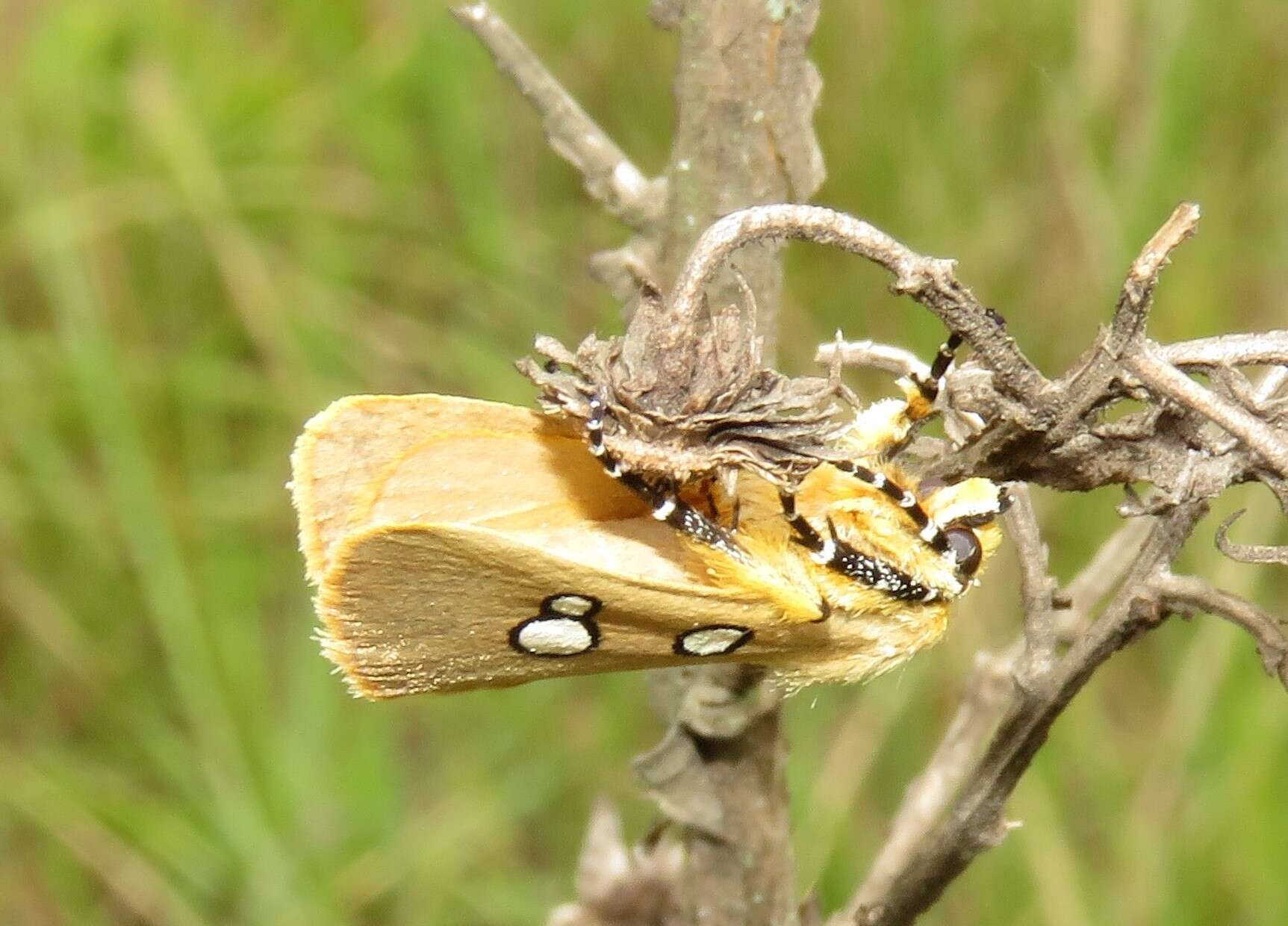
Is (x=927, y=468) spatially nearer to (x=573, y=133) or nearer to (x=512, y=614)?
(x=512, y=614)

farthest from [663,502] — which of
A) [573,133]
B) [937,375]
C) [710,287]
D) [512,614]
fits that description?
[573,133]

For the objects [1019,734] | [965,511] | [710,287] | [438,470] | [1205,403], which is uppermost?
[710,287]

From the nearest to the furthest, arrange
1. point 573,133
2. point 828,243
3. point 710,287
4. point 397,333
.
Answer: point 828,243
point 710,287
point 573,133
point 397,333

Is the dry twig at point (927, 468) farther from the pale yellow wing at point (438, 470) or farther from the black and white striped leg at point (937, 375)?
the pale yellow wing at point (438, 470)

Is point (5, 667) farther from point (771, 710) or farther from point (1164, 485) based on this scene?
point (1164, 485)

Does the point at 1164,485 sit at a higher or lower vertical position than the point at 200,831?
lower

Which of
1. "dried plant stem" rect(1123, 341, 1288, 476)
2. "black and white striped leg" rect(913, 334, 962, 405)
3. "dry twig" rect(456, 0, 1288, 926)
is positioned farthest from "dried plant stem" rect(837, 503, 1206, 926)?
"black and white striped leg" rect(913, 334, 962, 405)

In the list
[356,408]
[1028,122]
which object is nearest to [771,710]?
[356,408]
